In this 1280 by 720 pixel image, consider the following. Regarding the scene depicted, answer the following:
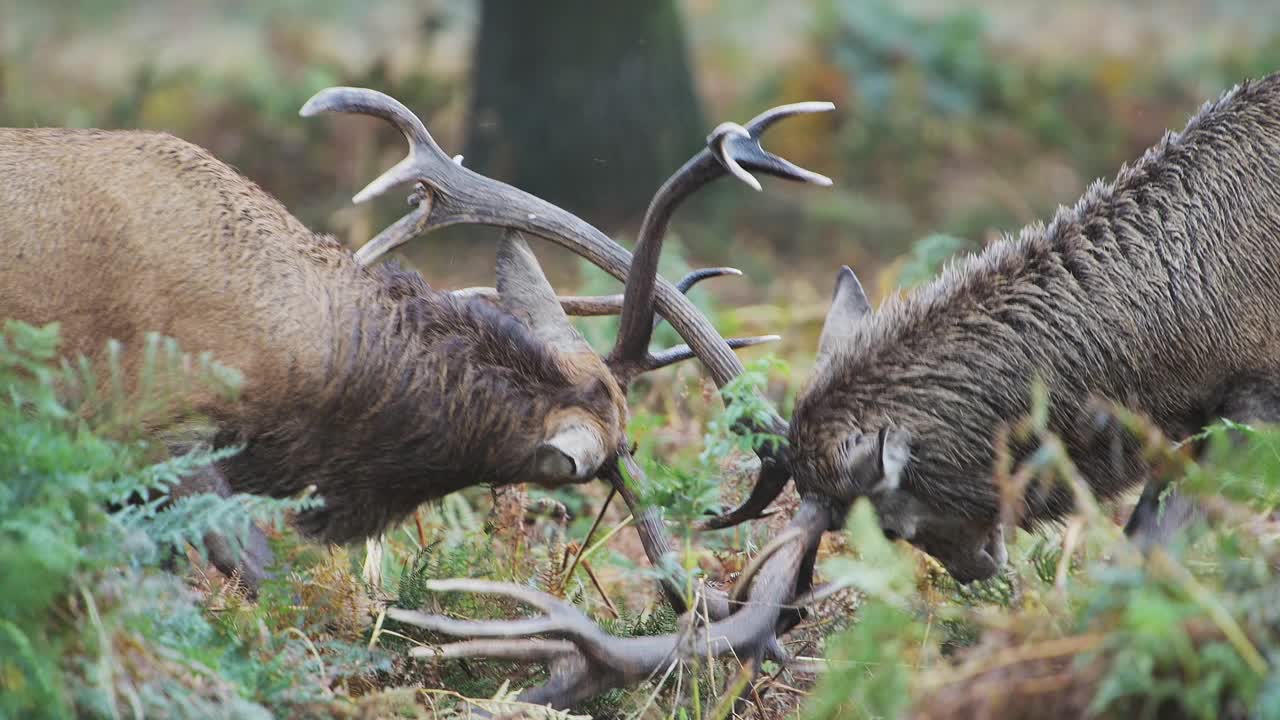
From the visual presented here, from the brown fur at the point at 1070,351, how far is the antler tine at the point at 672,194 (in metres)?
0.60

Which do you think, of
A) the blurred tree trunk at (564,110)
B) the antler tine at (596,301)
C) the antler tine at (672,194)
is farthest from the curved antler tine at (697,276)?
A: the blurred tree trunk at (564,110)

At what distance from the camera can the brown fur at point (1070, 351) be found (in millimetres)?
4625

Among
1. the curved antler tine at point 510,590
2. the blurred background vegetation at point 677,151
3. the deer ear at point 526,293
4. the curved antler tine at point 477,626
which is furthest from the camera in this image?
the deer ear at point 526,293

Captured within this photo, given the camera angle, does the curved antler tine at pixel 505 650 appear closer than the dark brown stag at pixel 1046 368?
Yes

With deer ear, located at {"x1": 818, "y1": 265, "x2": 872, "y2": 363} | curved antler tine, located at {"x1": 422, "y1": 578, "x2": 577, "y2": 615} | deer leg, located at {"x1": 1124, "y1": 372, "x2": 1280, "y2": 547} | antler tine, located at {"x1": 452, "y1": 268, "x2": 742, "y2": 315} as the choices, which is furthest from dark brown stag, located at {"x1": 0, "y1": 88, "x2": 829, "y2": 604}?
deer leg, located at {"x1": 1124, "y1": 372, "x2": 1280, "y2": 547}

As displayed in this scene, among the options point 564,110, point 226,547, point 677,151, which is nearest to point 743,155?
point 226,547

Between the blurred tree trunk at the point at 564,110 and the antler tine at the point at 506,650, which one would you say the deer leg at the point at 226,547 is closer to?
the antler tine at the point at 506,650

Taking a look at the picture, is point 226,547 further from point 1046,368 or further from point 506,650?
point 1046,368

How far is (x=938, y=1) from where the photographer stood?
2039cm

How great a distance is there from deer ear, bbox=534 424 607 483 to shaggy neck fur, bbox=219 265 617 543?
3.0 inches

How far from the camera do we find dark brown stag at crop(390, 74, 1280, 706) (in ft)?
15.1

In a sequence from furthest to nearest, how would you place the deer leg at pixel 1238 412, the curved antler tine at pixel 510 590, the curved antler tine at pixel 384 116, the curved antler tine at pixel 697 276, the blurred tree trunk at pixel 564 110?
the blurred tree trunk at pixel 564 110 < the curved antler tine at pixel 697 276 < the curved antler tine at pixel 384 116 < the deer leg at pixel 1238 412 < the curved antler tine at pixel 510 590

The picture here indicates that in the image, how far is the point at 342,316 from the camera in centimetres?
486

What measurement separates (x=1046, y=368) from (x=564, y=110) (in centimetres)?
835
